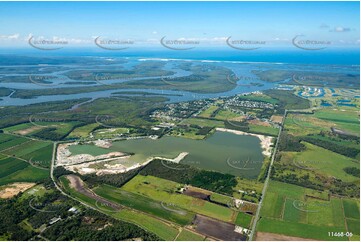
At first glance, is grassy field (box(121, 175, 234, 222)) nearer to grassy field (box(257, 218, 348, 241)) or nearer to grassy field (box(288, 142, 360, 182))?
grassy field (box(257, 218, 348, 241))

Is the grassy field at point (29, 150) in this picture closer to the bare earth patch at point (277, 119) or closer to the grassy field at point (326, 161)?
the grassy field at point (326, 161)

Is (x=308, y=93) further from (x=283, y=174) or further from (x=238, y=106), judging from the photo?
(x=283, y=174)

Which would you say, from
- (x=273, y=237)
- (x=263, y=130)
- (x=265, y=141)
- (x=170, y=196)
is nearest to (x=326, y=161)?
(x=265, y=141)

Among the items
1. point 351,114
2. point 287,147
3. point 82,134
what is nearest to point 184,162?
point 287,147

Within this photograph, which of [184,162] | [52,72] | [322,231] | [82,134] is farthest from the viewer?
[52,72]

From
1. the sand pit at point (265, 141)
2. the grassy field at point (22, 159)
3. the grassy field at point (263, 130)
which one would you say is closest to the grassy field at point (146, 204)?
the grassy field at point (22, 159)

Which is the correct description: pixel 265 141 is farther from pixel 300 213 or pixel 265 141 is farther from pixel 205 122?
pixel 300 213
